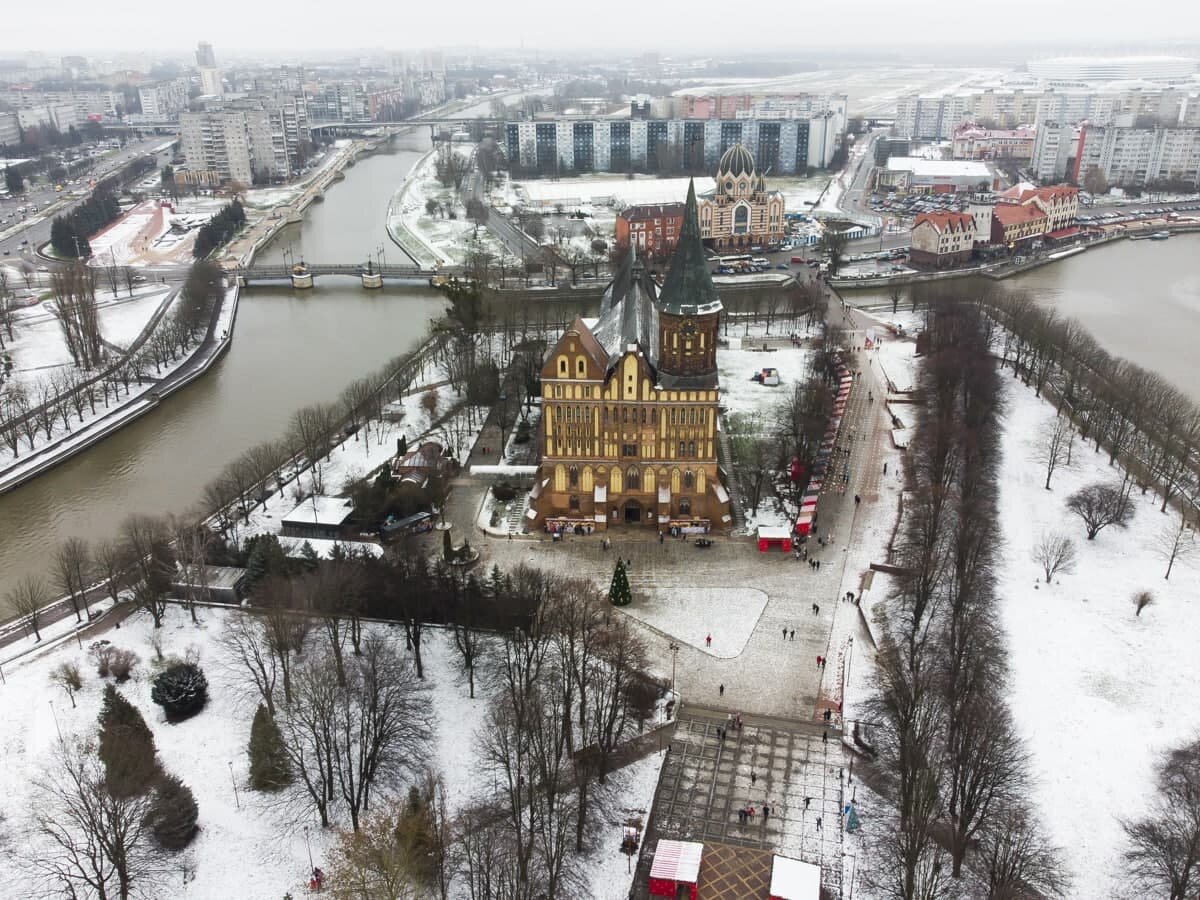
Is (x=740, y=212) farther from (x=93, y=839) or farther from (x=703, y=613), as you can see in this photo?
(x=93, y=839)

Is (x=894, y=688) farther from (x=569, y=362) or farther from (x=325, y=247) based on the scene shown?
(x=325, y=247)

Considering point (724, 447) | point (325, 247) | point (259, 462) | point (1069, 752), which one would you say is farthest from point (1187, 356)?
point (325, 247)

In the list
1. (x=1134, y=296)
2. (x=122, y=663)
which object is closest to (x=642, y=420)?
(x=122, y=663)

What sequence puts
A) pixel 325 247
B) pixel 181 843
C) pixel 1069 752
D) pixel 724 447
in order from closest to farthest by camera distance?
pixel 181 843 → pixel 1069 752 → pixel 724 447 → pixel 325 247

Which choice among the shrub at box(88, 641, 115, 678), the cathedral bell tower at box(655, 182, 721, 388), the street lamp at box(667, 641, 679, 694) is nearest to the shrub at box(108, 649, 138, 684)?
the shrub at box(88, 641, 115, 678)

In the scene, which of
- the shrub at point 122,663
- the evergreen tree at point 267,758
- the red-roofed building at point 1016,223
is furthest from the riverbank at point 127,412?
the red-roofed building at point 1016,223
